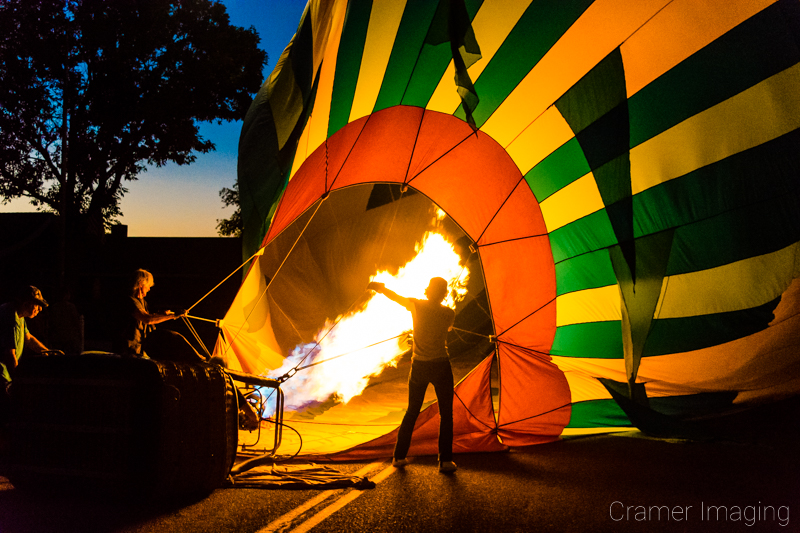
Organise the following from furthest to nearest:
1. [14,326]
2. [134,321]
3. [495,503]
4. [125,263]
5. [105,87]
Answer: [125,263] < [105,87] < [134,321] < [14,326] < [495,503]

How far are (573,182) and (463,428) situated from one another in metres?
2.46

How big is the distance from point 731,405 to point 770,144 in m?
2.33

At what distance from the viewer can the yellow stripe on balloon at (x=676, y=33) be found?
4590 millimetres

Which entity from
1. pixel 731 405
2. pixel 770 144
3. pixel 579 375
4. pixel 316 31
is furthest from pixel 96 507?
pixel 770 144

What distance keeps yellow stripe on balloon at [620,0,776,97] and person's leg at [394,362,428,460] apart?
10.1 feet

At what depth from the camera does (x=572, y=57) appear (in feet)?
16.1

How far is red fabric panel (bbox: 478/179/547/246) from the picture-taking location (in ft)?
18.2

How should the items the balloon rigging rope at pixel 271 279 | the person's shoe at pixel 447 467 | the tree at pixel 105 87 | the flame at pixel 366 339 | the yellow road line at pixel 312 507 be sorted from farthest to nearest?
1. the tree at pixel 105 87
2. the flame at pixel 366 339
3. the balloon rigging rope at pixel 271 279
4. the person's shoe at pixel 447 467
5. the yellow road line at pixel 312 507

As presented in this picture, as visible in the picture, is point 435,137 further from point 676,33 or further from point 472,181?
point 676,33

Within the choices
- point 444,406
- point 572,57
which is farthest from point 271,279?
point 572,57

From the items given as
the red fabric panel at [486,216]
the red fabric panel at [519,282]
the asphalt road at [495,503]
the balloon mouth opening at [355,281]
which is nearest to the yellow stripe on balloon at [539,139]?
the red fabric panel at [486,216]

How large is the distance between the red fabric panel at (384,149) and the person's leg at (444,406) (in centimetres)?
233

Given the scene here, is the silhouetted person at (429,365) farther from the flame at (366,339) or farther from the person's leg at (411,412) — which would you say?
the flame at (366,339)

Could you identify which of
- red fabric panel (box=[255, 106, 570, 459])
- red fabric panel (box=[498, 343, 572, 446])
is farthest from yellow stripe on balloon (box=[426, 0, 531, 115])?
red fabric panel (box=[498, 343, 572, 446])
